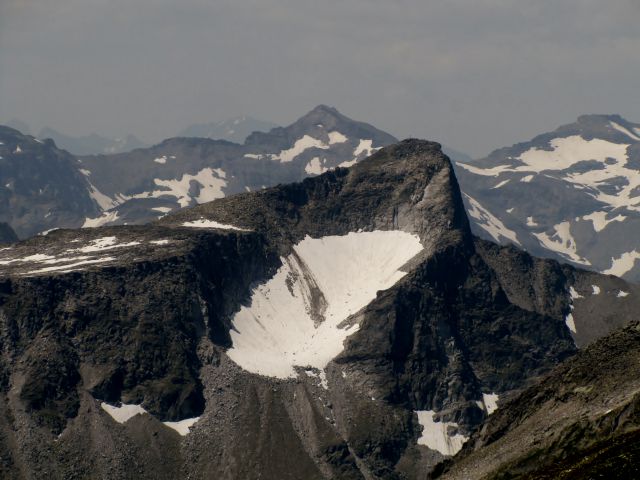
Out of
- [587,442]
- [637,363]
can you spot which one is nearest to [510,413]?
[637,363]

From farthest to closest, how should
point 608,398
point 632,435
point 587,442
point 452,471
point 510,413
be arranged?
point 510,413 < point 452,471 < point 608,398 < point 587,442 < point 632,435

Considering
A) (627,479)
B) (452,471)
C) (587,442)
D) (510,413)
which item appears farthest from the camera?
Result: (510,413)

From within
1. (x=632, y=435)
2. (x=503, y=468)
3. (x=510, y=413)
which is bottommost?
(x=510, y=413)

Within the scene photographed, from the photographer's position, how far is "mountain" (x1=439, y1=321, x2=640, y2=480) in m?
121

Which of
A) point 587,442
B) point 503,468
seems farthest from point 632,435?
point 503,468

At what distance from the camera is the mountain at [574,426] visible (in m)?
121

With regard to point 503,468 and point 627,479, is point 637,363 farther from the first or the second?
point 627,479

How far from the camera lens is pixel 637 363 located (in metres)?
159

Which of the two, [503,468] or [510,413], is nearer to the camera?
[503,468]

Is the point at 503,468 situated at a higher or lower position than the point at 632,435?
lower

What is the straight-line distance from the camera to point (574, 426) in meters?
147

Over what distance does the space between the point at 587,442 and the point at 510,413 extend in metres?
40.3

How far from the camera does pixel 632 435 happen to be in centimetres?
12488

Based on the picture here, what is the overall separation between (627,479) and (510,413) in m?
74.1
